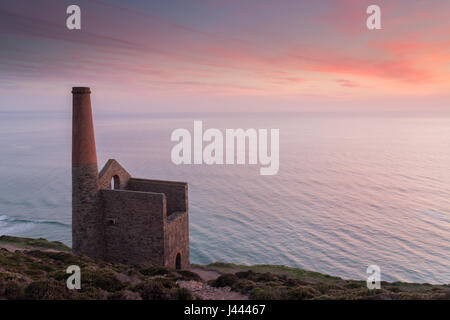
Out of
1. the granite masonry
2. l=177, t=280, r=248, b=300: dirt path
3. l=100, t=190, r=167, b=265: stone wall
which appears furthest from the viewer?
l=100, t=190, r=167, b=265: stone wall

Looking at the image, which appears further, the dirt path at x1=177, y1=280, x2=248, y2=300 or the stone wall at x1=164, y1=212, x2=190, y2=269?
the stone wall at x1=164, y1=212, x2=190, y2=269

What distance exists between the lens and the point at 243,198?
70.4 meters

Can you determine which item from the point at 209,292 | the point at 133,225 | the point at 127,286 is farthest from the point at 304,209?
the point at 127,286

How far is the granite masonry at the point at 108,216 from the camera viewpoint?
20594mm

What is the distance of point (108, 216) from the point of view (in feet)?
71.9

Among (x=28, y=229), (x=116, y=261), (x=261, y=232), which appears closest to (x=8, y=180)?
(x=28, y=229)

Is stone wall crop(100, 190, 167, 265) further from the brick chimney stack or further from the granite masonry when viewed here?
the brick chimney stack

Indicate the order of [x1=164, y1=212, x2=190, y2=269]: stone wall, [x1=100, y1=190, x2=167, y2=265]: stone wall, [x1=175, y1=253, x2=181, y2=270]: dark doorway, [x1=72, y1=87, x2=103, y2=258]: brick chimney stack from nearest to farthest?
1. [x1=72, y1=87, x2=103, y2=258]: brick chimney stack
2. [x1=100, y1=190, x2=167, y2=265]: stone wall
3. [x1=164, y1=212, x2=190, y2=269]: stone wall
4. [x1=175, y1=253, x2=181, y2=270]: dark doorway

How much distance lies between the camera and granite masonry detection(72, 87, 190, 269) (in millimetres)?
20594

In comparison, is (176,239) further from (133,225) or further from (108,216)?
(108,216)

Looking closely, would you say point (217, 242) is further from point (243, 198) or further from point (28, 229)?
point (28, 229)

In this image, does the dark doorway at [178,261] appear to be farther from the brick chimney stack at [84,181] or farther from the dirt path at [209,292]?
the dirt path at [209,292]

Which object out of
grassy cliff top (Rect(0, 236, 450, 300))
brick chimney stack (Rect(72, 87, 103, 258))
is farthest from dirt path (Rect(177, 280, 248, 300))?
brick chimney stack (Rect(72, 87, 103, 258))

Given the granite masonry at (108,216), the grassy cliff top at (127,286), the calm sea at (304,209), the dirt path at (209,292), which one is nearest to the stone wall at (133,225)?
the granite masonry at (108,216)
